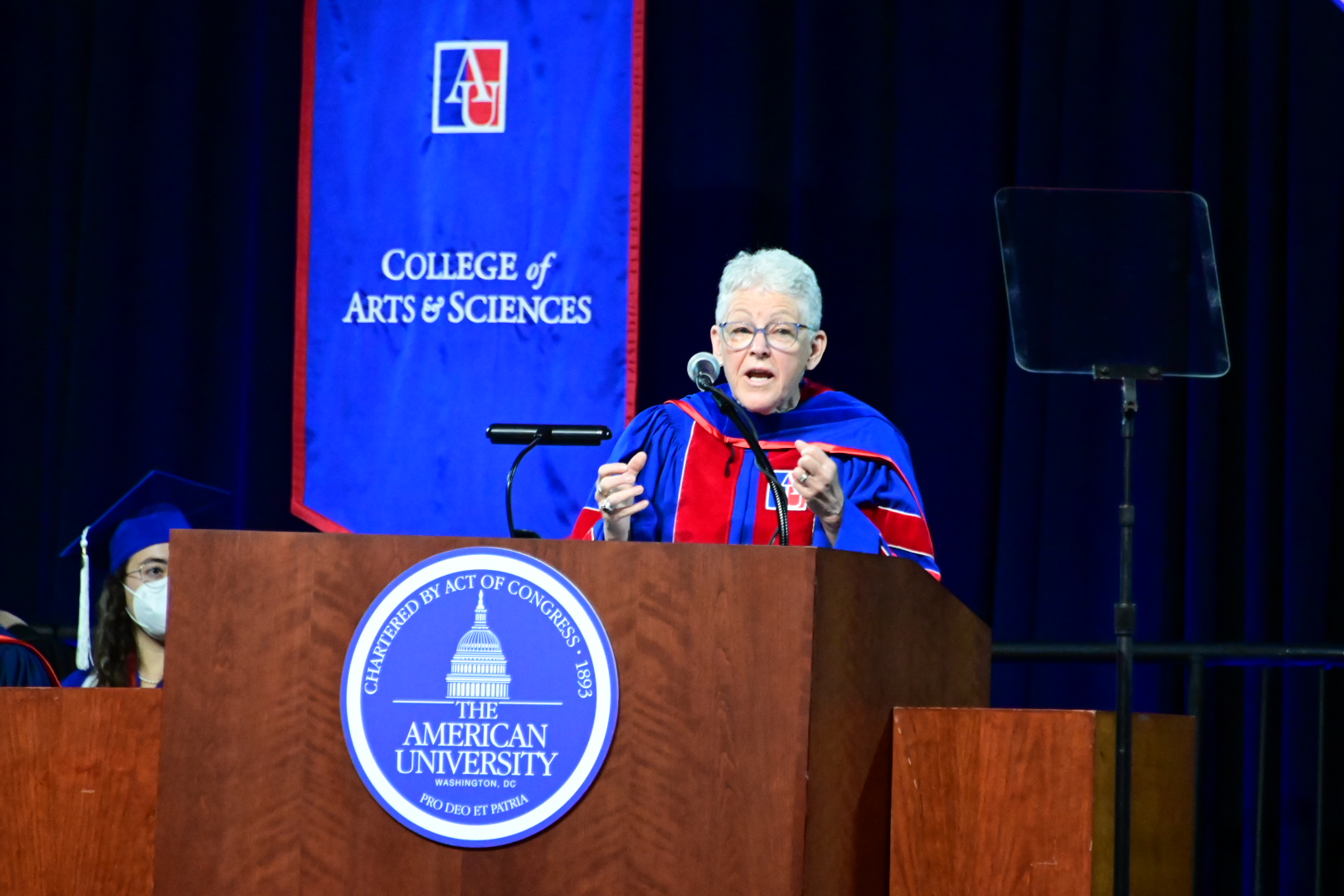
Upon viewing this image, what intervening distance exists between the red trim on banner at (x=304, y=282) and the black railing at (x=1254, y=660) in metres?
2.03

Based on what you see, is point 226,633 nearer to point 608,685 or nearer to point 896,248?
point 608,685

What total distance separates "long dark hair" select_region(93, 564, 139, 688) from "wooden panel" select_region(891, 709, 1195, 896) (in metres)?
2.45

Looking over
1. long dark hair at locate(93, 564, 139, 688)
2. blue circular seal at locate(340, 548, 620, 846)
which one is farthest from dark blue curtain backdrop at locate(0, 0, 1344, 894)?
blue circular seal at locate(340, 548, 620, 846)

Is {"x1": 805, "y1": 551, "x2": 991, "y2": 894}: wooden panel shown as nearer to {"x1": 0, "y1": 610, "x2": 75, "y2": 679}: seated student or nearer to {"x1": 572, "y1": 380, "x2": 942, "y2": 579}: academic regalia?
{"x1": 572, "y1": 380, "x2": 942, "y2": 579}: academic regalia

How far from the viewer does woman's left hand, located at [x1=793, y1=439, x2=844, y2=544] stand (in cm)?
242

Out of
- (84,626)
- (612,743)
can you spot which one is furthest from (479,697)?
(84,626)

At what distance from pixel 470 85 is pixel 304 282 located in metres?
0.76

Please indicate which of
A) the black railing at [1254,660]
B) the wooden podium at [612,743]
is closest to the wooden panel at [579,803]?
the wooden podium at [612,743]

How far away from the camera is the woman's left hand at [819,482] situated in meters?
2.42

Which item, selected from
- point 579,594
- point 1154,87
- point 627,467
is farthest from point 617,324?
point 579,594

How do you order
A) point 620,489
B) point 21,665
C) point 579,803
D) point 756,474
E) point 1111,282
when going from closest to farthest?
point 579,803, point 620,489, point 1111,282, point 756,474, point 21,665

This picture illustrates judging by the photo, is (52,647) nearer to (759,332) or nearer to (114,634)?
(114,634)

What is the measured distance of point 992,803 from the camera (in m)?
1.95

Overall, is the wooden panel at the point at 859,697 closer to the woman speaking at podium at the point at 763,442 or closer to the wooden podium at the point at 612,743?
the wooden podium at the point at 612,743
